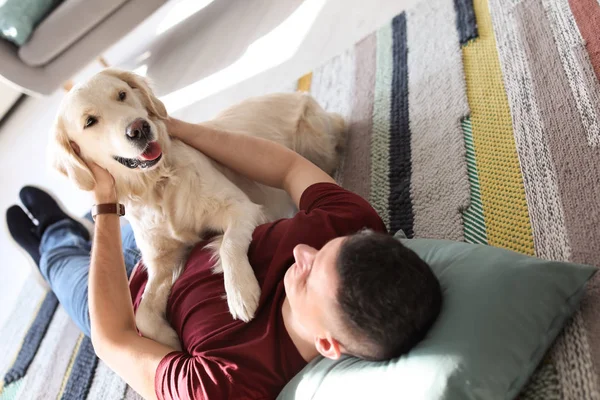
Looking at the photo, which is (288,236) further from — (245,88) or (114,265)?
(245,88)

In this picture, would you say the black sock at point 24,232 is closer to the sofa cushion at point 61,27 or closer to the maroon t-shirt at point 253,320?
the sofa cushion at point 61,27

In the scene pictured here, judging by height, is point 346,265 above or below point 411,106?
above

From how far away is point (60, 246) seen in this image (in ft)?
6.63

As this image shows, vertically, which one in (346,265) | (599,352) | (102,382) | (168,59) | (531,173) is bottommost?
(102,382)

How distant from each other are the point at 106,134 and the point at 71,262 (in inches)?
30.6

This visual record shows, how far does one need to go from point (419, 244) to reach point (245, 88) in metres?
1.78

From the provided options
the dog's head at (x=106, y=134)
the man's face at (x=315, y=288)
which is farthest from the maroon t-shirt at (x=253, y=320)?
the dog's head at (x=106, y=134)

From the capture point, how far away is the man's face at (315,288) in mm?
845

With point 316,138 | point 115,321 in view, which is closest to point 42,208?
point 115,321

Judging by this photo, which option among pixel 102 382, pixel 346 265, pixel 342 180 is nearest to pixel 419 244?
pixel 346 265

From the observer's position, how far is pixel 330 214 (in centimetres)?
115

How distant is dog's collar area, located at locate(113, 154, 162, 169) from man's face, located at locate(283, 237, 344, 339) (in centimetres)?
63

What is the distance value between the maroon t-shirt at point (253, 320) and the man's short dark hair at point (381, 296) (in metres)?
0.23

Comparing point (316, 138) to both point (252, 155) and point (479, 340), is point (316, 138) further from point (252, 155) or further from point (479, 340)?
point (479, 340)
